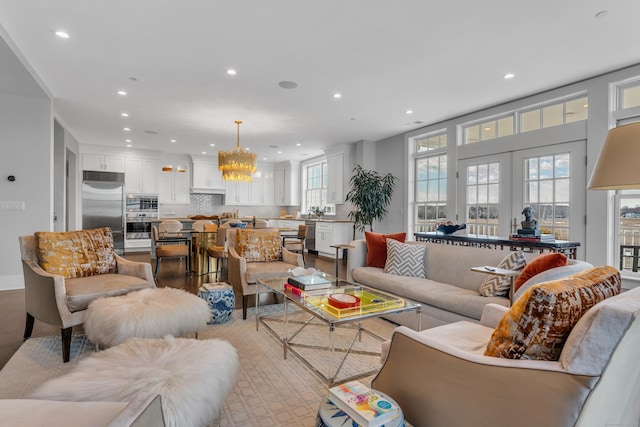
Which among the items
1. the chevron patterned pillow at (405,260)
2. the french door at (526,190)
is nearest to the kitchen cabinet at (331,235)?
the french door at (526,190)

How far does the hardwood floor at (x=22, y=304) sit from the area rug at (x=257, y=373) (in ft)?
0.43

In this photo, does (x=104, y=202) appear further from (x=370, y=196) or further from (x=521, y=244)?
(x=521, y=244)

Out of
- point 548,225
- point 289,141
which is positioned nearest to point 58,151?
point 289,141

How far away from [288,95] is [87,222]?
642 cm

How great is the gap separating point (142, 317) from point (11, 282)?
12.2 feet

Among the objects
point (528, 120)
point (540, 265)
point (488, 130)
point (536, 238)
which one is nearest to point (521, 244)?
point (536, 238)

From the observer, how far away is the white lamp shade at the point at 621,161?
1218 mm

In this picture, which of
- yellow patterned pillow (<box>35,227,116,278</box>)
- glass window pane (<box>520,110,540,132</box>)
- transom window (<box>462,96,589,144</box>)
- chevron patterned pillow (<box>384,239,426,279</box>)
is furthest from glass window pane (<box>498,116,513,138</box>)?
yellow patterned pillow (<box>35,227,116,278</box>)

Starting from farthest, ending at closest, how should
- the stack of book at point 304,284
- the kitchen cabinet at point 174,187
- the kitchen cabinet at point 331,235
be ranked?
1. the kitchen cabinet at point 174,187
2. the kitchen cabinet at point 331,235
3. the stack of book at point 304,284

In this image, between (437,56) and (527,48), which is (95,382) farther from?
(527,48)

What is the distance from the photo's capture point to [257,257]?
387cm

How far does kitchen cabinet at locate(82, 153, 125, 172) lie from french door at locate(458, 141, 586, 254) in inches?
316

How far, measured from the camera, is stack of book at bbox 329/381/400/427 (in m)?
1.15

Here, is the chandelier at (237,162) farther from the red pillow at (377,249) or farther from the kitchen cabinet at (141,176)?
the kitchen cabinet at (141,176)
